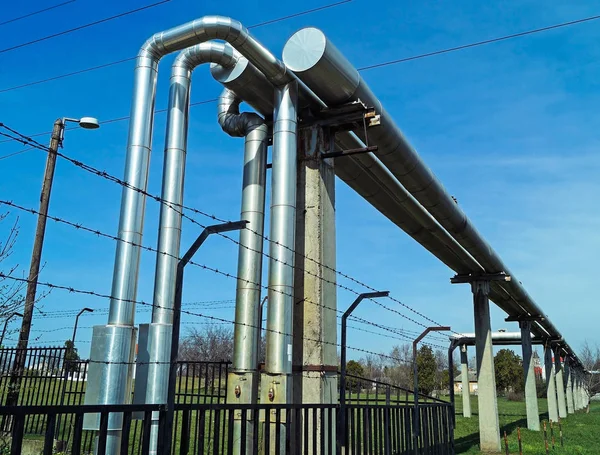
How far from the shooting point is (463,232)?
13.3 m

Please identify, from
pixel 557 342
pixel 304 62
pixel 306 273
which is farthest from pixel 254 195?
pixel 557 342

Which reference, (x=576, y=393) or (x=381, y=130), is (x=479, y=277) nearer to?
(x=381, y=130)

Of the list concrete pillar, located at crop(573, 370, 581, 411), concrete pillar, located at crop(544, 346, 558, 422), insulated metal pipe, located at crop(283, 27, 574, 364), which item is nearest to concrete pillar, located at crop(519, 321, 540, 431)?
concrete pillar, located at crop(544, 346, 558, 422)

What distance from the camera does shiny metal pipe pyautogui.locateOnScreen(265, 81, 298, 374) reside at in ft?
21.6

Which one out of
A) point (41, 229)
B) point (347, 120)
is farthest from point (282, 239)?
point (41, 229)

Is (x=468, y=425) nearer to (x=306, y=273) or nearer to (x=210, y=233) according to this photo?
(x=306, y=273)

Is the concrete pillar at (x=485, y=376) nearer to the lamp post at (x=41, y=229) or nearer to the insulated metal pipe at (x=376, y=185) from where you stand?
the insulated metal pipe at (x=376, y=185)

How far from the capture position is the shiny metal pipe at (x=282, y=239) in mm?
6586

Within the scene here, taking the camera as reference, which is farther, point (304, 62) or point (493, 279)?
point (493, 279)

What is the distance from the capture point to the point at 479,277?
57.4ft

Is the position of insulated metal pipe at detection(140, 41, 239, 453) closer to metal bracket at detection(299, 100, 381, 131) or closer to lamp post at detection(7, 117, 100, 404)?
Result: metal bracket at detection(299, 100, 381, 131)

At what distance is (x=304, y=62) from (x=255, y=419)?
446 centimetres

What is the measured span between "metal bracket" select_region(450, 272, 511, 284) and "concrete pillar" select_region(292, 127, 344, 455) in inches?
430

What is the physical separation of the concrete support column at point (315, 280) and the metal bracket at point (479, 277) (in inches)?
429
